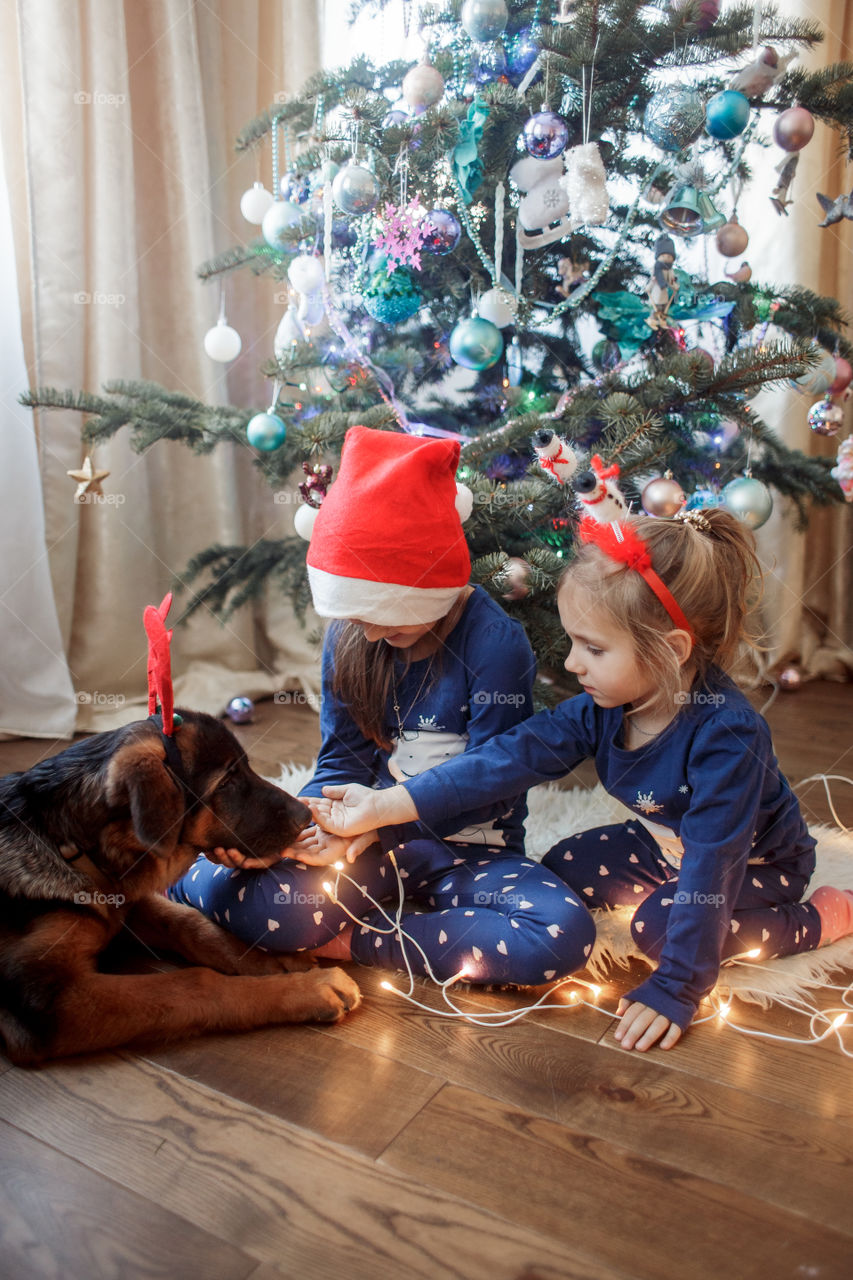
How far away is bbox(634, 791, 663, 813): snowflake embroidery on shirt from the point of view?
1811 mm

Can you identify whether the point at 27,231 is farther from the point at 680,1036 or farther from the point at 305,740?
the point at 680,1036

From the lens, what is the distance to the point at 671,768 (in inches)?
69.9

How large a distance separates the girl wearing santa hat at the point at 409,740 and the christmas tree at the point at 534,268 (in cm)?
41

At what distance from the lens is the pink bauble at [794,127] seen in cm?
229

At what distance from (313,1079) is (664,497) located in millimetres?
1452

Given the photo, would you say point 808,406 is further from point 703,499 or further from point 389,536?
point 389,536

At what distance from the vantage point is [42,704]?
10.4ft

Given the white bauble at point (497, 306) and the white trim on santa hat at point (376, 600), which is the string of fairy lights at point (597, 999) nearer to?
the white trim on santa hat at point (376, 600)

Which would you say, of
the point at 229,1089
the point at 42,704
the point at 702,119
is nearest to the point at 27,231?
the point at 42,704

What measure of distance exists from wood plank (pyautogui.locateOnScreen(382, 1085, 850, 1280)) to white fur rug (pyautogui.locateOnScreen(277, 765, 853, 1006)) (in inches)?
19.0

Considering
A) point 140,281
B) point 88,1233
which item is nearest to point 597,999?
point 88,1233

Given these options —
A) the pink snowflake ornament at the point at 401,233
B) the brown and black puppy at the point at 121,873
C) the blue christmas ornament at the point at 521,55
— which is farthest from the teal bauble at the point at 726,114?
the brown and black puppy at the point at 121,873

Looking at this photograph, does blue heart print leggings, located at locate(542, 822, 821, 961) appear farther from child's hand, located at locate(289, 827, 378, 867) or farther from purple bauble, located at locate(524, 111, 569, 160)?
purple bauble, located at locate(524, 111, 569, 160)

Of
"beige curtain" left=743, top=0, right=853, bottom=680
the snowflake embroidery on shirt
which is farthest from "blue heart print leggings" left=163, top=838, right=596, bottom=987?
"beige curtain" left=743, top=0, right=853, bottom=680
